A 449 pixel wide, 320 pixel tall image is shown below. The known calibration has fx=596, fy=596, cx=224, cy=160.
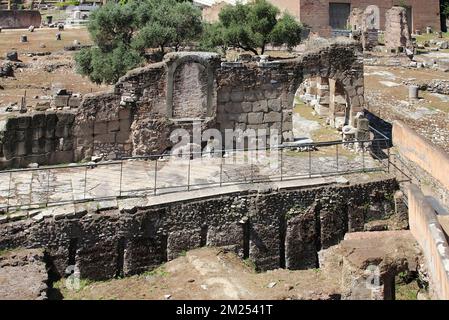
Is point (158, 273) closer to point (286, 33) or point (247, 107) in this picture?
point (247, 107)

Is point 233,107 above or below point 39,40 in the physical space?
below

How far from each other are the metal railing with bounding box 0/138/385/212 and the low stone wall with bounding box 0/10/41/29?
56342 mm

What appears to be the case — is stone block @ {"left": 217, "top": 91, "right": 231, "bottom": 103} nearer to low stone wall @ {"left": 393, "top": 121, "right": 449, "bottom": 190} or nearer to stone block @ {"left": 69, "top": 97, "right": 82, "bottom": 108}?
stone block @ {"left": 69, "top": 97, "right": 82, "bottom": 108}

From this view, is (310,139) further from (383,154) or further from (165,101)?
(165,101)

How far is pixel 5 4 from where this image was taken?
82125mm

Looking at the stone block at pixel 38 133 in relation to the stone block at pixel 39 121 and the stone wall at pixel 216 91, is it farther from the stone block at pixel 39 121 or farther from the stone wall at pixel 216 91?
the stone wall at pixel 216 91

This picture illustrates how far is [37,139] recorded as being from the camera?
1468cm

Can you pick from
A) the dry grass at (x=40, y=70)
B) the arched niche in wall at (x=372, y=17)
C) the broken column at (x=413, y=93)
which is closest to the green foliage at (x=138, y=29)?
the dry grass at (x=40, y=70)

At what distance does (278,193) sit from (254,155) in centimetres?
311

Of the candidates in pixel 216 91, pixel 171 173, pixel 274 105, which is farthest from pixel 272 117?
pixel 171 173

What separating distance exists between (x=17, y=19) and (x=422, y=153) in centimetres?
5958

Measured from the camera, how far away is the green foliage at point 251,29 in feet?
102

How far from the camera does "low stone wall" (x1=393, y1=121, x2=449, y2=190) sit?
1471cm

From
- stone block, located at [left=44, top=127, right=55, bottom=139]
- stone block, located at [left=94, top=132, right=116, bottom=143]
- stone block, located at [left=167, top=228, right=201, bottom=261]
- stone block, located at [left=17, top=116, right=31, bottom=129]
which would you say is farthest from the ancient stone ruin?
stone block, located at [left=167, top=228, right=201, bottom=261]
